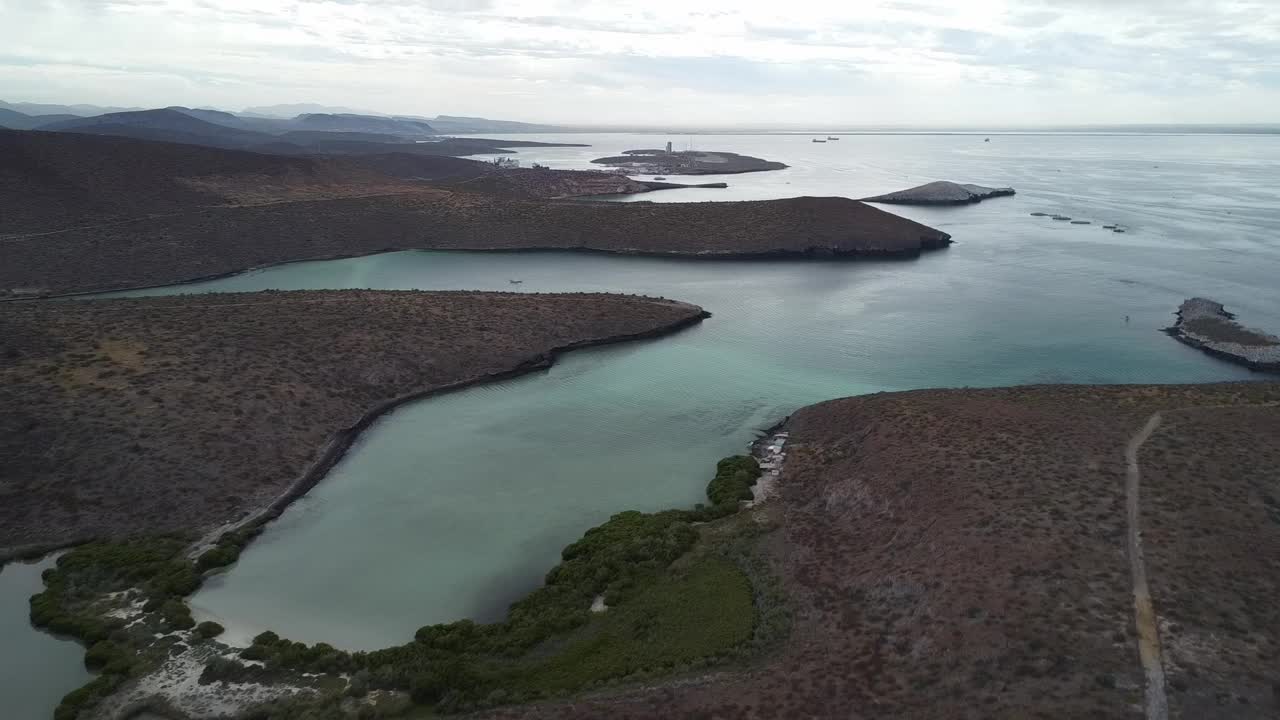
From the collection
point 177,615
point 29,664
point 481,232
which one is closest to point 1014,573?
point 177,615

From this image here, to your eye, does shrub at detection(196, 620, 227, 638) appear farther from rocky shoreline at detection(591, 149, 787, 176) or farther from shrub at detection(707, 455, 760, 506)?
rocky shoreline at detection(591, 149, 787, 176)

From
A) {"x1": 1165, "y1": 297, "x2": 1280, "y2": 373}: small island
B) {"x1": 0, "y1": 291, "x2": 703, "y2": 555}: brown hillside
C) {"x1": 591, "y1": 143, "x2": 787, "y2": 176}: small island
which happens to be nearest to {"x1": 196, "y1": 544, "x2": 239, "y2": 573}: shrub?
{"x1": 0, "y1": 291, "x2": 703, "y2": 555}: brown hillside

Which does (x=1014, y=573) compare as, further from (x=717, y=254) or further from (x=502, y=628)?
(x=717, y=254)

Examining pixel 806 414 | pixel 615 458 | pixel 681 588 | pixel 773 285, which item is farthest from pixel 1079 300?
pixel 681 588

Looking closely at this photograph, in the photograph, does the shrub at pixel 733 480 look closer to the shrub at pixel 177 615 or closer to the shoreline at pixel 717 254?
the shrub at pixel 177 615

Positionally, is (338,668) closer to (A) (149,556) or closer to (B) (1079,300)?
(A) (149,556)

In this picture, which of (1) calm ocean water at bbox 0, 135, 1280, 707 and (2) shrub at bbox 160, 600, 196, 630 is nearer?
(2) shrub at bbox 160, 600, 196, 630
